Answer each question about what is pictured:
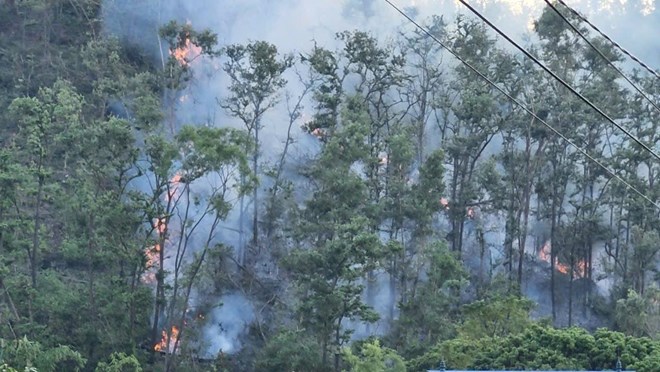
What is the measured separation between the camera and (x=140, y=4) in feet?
119

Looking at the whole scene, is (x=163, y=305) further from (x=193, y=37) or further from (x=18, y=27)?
(x=18, y=27)

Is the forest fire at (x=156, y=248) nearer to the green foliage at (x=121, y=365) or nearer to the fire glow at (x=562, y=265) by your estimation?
the green foliage at (x=121, y=365)

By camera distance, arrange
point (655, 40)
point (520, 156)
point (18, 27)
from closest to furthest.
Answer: point (520, 156) → point (18, 27) → point (655, 40)

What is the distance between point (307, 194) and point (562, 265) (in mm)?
8194

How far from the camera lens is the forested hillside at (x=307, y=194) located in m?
24.9

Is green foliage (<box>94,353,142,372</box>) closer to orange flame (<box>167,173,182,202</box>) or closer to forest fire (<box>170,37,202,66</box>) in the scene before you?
orange flame (<box>167,173,182,202</box>)

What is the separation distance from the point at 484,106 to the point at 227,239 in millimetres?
8163

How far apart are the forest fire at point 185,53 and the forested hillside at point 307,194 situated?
0.22 m

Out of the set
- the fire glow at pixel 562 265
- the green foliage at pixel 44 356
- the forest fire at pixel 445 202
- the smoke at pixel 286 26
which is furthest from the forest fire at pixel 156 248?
the fire glow at pixel 562 265

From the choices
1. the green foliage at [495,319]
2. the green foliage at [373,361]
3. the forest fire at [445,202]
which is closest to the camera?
the green foliage at [373,361]

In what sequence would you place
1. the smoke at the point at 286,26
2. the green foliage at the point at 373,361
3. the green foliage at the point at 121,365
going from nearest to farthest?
the green foliage at the point at 373,361 → the green foliage at the point at 121,365 → the smoke at the point at 286,26

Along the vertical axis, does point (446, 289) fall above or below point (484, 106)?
below

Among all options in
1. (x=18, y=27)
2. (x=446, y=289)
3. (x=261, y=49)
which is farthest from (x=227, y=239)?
(x=18, y=27)

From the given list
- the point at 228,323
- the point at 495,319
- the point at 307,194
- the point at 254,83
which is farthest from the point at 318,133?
the point at 495,319
